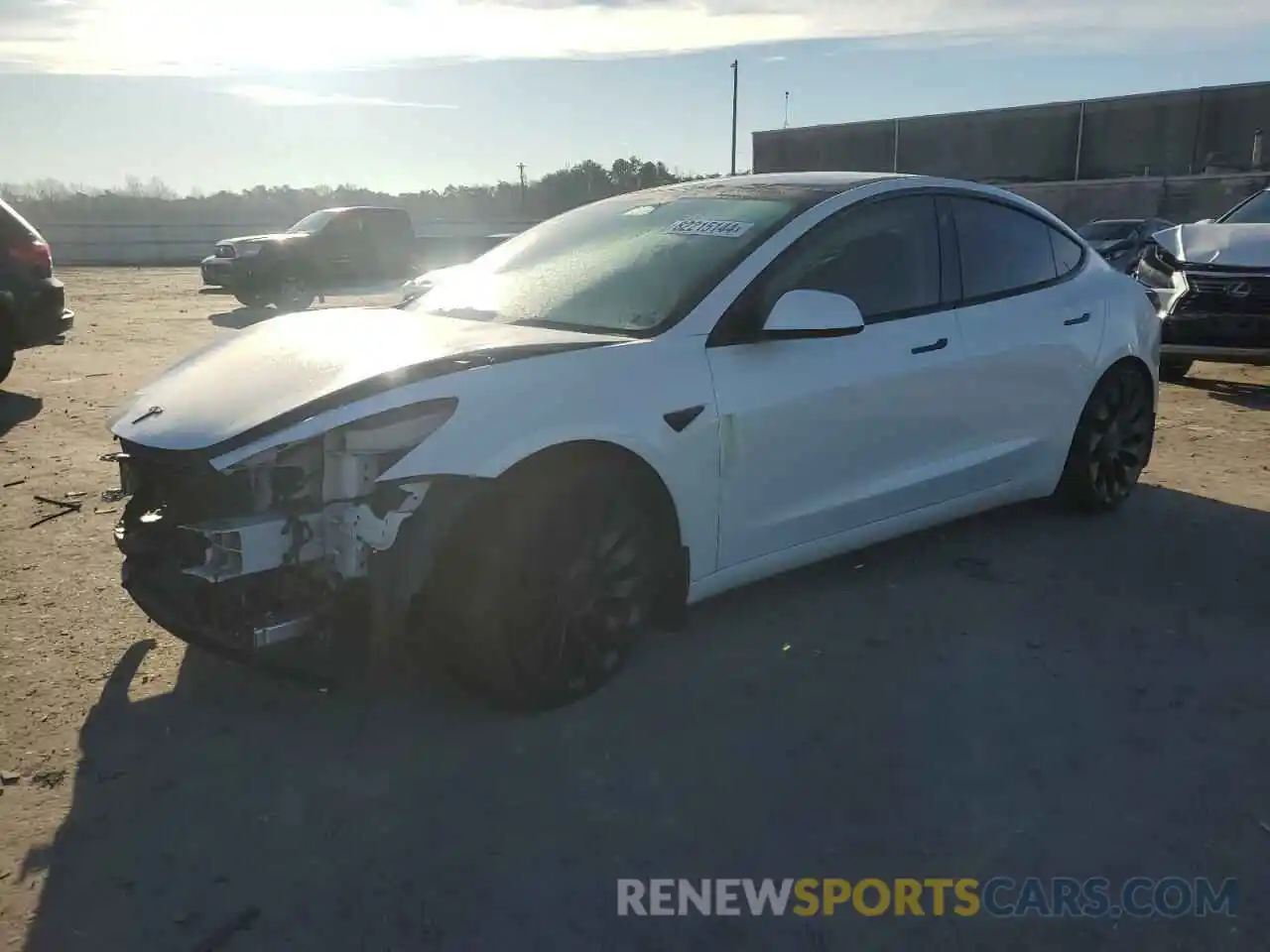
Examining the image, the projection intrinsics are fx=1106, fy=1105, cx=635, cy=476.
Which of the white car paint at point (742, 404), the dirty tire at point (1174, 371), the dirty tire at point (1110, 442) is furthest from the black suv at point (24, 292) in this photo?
the dirty tire at point (1174, 371)

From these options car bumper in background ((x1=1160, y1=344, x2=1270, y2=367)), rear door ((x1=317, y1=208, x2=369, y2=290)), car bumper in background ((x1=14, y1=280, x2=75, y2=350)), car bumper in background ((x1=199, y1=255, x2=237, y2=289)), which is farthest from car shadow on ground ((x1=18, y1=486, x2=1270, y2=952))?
rear door ((x1=317, y1=208, x2=369, y2=290))

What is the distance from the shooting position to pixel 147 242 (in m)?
31.2

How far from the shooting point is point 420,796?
287 cm

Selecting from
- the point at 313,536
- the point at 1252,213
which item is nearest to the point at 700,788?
the point at 313,536

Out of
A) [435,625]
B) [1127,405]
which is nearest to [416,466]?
[435,625]

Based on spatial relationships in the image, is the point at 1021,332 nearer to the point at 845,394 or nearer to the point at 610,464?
the point at 845,394

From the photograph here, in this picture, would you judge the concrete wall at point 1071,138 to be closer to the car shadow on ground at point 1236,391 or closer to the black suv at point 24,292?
the car shadow on ground at point 1236,391

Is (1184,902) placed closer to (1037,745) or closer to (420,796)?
(1037,745)

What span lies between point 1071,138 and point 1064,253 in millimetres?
40010

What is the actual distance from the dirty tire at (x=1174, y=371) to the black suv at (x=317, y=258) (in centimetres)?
1229

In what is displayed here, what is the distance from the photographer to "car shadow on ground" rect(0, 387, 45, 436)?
7.43 m

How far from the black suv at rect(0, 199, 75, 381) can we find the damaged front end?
246 inches

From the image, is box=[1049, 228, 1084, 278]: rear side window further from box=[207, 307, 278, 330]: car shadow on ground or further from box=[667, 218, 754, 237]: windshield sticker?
box=[207, 307, 278, 330]: car shadow on ground

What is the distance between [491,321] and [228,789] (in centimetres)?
178
